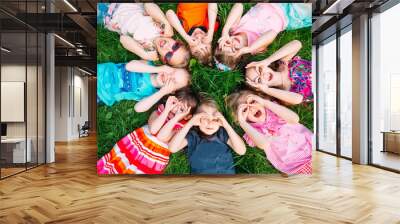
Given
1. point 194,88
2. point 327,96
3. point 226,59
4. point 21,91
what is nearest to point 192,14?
point 226,59

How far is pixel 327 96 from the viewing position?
1036 centimetres

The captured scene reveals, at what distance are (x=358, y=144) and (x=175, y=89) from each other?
4.35 metres

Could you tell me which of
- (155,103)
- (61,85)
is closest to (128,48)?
(155,103)

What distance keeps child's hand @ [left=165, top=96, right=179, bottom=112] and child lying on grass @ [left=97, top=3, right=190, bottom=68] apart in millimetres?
561

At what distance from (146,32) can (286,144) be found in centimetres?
303

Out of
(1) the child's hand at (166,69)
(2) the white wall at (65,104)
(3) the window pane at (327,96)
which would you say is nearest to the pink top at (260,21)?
(1) the child's hand at (166,69)

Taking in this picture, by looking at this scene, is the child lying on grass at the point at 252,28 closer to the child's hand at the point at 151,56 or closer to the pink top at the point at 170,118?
the child's hand at the point at 151,56

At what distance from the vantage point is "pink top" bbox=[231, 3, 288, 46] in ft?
20.6

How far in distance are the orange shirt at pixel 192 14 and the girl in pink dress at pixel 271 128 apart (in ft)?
4.42

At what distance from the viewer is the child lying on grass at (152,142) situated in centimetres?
621

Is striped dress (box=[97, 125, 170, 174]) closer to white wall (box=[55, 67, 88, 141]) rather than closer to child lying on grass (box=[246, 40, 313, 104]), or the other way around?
child lying on grass (box=[246, 40, 313, 104])

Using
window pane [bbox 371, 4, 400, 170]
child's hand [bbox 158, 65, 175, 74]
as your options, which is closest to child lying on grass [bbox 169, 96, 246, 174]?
child's hand [bbox 158, 65, 175, 74]

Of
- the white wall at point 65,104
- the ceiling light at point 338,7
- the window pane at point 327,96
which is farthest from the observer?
the white wall at point 65,104

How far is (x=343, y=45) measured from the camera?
30.0 ft
